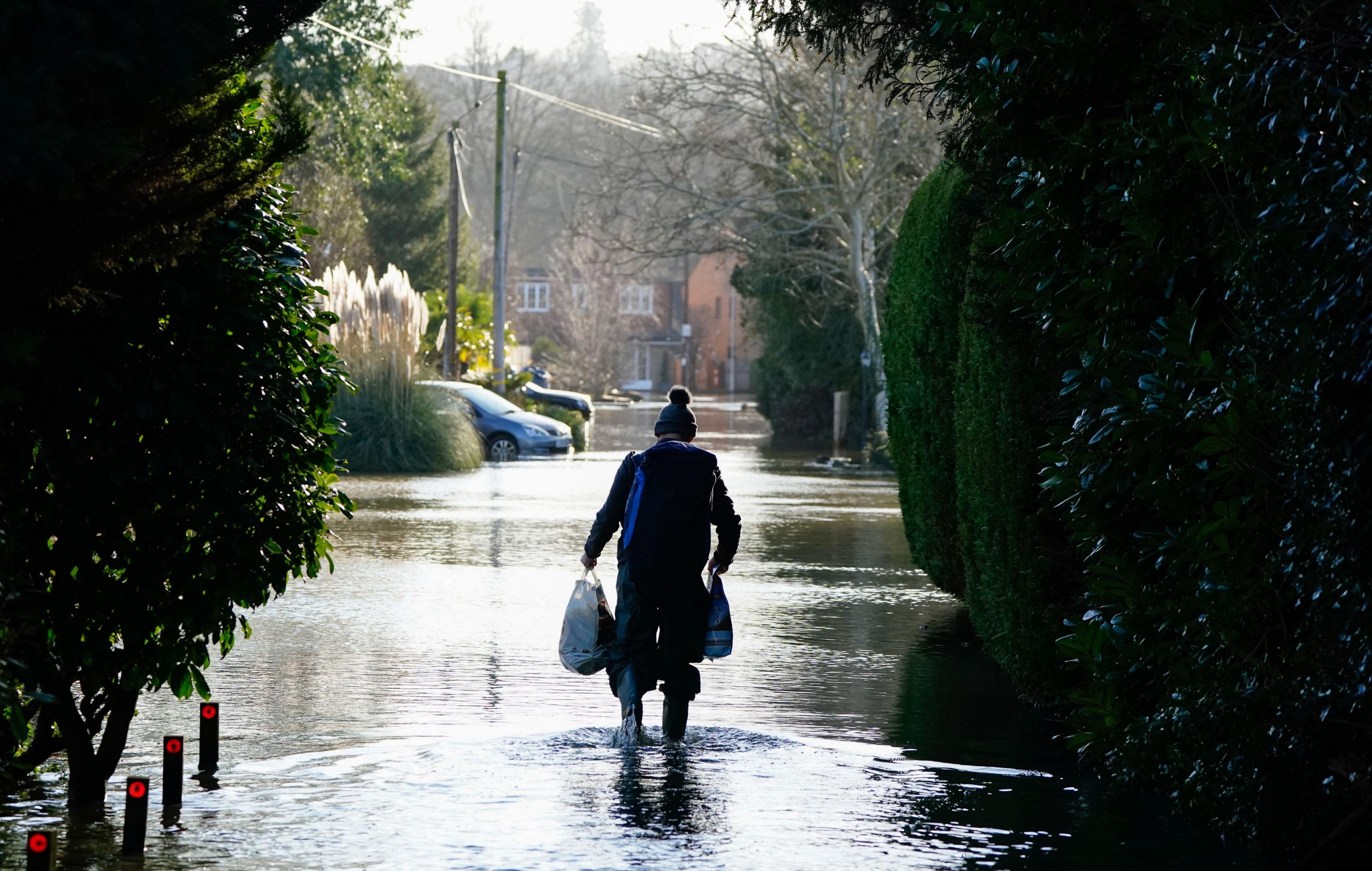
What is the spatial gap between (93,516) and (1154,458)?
3.57 meters

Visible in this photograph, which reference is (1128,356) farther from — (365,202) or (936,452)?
(365,202)

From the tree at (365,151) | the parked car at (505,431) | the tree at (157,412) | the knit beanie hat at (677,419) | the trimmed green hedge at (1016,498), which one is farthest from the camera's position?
the tree at (365,151)

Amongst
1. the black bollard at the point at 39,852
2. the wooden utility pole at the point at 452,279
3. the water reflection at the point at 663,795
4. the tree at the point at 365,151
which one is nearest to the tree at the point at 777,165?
the wooden utility pole at the point at 452,279

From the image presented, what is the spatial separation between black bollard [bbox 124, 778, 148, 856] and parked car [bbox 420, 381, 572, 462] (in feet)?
83.1

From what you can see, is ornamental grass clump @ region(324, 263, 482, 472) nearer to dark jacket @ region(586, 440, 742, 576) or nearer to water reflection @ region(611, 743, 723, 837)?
dark jacket @ region(586, 440, 742, 576)

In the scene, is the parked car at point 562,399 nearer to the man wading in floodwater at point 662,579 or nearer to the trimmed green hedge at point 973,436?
the trimmed green hedge at point 973,436

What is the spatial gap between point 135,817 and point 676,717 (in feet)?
9.49

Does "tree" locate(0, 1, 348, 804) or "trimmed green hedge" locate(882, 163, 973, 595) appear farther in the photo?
"trimmed green hedge" locate(882, 163, 973, 595)

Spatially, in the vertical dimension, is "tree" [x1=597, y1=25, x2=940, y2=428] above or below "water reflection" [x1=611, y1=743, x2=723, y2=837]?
above

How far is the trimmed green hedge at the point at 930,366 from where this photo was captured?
1040 cm

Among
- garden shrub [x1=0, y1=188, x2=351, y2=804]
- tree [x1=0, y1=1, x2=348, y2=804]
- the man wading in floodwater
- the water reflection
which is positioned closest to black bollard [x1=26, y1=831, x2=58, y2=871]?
tree [x1=0, y1=1, x2=348, y2=804]

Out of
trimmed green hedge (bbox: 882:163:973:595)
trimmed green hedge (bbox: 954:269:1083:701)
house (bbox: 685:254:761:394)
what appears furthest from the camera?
house (bbox: 685:254:761:394)

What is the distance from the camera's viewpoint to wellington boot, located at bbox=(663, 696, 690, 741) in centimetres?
782

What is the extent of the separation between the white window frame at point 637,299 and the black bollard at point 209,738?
75.7 metres
